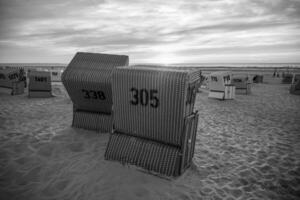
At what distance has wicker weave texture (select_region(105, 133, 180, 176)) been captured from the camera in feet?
16.9

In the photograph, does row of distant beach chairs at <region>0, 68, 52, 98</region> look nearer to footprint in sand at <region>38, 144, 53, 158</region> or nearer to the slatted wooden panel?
footprint in sand at <region>38, 144, 53, 158</region>

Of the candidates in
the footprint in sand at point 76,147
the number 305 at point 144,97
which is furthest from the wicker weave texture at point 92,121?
the number 305 at point 144,97

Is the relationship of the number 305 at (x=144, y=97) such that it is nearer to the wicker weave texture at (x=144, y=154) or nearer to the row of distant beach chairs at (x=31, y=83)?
the wicker weave texture at (x=144, y=154)

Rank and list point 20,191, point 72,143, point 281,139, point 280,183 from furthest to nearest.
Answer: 1. point 281,139
2. point 72,143
3. point 280,183
4. point 20,191

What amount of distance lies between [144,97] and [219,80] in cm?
1320

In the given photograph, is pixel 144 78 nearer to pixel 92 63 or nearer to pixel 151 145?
pixel 151 145

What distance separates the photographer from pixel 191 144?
559 cm

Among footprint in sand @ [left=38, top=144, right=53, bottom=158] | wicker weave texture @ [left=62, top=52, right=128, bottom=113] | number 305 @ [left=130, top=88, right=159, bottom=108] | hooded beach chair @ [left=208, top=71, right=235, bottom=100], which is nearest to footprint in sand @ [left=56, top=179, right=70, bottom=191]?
footprint in sand @ [left=38, top=144, right=53, bottom=158]

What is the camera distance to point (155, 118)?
5.26 metres

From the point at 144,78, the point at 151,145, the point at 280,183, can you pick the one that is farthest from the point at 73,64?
the point at 280,183

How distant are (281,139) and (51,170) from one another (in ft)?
27.3

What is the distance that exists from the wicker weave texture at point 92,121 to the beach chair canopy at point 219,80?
1147 centimetres

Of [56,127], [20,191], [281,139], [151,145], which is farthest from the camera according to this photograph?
[56,127]

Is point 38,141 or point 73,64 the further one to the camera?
point 73,64
